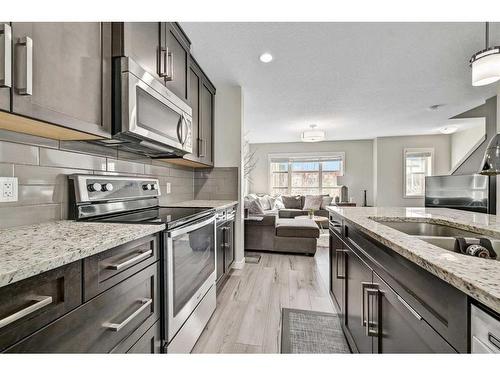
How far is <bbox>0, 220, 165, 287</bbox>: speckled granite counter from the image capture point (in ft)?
1.82

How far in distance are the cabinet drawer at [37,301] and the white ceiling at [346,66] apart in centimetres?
197

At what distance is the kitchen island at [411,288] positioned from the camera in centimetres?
55

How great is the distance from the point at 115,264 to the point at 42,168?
74 centimetres

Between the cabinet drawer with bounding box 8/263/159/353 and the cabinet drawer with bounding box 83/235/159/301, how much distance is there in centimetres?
3

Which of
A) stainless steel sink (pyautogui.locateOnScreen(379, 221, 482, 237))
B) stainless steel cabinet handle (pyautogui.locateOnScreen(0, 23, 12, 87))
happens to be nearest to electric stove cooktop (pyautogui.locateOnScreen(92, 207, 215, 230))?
stainless steel cabinet handle (pyautogui.locateOnScreen(0, 23, 12, 87))

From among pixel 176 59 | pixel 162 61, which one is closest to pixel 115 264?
pixel 162 61

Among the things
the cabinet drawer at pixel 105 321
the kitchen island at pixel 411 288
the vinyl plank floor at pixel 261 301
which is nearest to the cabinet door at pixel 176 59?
the cabinet drawer at pixel 105 321

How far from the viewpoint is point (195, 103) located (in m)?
2.45

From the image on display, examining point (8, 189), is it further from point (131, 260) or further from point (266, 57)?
point (266, 57)

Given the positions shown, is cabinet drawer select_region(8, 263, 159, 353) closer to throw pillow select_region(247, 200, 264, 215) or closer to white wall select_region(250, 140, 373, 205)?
throw pillow select_region(247, 200, 264, 215)

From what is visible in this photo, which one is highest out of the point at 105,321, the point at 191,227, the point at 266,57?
the point at 266,57

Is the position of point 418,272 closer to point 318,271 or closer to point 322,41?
point 322,41

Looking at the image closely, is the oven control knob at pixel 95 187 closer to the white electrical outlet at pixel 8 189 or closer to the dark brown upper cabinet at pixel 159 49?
the white electrical outlet at pixel 8 189
